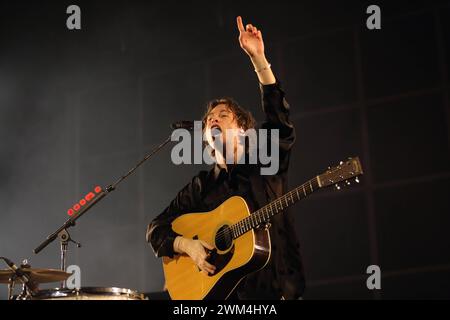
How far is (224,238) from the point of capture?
11.0 ft

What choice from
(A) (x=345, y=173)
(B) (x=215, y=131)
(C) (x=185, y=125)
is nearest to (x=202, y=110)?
(C) (x=185, y=125)

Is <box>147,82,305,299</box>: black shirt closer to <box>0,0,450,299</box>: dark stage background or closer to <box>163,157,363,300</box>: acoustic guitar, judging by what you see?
<box>163,157,363,300</box>: acoustic guitar

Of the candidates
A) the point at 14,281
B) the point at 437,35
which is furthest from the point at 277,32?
the point at 14,281

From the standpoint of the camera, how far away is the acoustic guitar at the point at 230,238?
9.86 feet

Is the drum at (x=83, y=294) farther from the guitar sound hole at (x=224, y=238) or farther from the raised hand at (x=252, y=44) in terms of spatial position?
the raised hand at (x=252, y=44)

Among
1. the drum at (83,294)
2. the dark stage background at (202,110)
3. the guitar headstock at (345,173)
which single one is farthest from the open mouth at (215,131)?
the dark stage background at (202,110)

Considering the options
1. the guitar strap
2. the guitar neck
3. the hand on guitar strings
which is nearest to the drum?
the hand on guitar strings

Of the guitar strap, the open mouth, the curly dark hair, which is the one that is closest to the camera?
the guitar strap

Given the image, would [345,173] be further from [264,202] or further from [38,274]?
[38,274]

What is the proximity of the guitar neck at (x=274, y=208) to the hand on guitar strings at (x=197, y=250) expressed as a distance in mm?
206

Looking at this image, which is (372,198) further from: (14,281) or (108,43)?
(108,43)

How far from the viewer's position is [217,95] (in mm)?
5527

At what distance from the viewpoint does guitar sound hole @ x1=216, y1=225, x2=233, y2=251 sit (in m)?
3.31

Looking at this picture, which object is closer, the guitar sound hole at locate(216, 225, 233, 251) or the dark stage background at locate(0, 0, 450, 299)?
the guitar sound hole at locate(216, 225, 233, 251)
